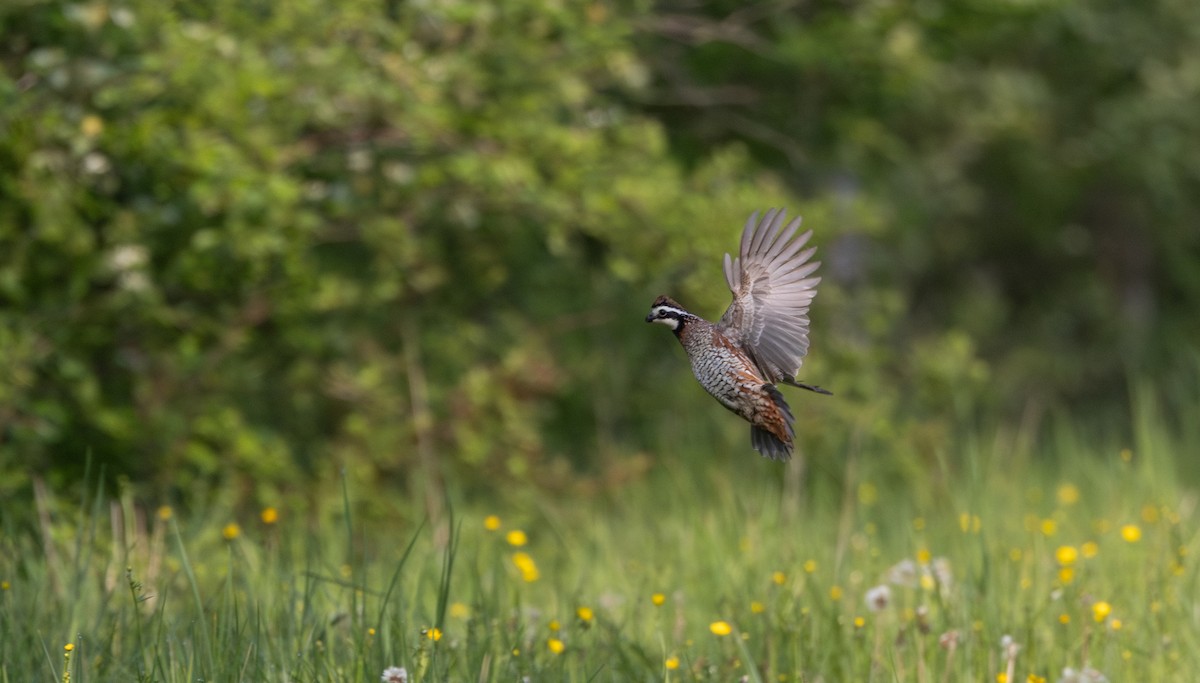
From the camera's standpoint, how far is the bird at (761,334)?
227 centimetres

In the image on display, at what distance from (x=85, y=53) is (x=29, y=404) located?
1330 millimetres

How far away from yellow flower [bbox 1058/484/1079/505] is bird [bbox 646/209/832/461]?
432 centimetres

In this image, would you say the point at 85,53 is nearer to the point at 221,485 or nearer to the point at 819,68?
the point at 221,485

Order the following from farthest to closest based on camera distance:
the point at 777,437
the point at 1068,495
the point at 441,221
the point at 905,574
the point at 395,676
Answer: the point at 441,221
the point at 1068,495
the point at 905,574
the point at 395,676
the point at 777,437

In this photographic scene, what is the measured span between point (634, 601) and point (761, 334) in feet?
7.09

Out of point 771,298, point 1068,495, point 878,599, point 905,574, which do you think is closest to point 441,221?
point 1068,495

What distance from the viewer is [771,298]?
2391 mm

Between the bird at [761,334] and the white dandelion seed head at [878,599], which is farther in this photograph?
the white dandelion seed head at [878,599]

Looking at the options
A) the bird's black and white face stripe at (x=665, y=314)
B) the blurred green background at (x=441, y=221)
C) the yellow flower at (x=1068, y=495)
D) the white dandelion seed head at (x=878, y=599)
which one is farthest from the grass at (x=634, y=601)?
the bird's black and white face stripe at (x=665, y=314)

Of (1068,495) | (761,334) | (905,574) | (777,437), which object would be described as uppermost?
(761,334)

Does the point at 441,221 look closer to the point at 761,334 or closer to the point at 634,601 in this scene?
the point at 634,601

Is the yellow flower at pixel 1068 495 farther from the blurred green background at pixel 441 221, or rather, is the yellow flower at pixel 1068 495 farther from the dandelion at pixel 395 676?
the dandelion at pixel 395 676

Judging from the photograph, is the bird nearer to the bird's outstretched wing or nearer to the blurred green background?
the bird's outstretched wing

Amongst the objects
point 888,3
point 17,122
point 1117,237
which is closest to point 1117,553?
point 888,3
